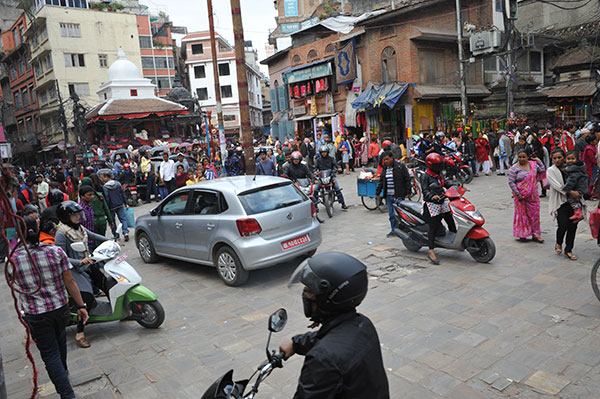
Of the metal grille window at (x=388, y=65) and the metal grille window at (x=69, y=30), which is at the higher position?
the metal grille window at (x=69, y=30)

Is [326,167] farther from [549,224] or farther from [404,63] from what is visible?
[404,63]

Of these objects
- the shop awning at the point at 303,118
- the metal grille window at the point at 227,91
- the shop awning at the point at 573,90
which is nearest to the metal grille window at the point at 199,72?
the metal grille window at the point at 227,91

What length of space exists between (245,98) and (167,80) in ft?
144

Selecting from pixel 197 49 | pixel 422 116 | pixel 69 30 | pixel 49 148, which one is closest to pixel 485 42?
pixel 422 116

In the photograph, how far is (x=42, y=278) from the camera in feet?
12.6

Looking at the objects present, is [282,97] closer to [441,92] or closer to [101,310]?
[441,92]

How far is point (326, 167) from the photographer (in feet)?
37.7

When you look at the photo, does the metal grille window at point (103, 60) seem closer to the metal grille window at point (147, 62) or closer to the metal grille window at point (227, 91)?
the metal grille window at point (147, 62)

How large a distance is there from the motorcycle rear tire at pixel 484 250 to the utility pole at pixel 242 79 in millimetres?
5906

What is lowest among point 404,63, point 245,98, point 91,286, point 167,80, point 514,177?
point 91,286

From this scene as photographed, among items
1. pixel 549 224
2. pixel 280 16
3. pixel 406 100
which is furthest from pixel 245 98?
pixel 280 16

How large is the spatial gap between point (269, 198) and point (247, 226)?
675mm

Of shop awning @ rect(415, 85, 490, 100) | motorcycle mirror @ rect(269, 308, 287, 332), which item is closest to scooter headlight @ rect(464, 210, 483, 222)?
motorcycle mirror @ rect(269, 308, 287, 332)

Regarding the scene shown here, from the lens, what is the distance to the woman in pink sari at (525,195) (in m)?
7.26
